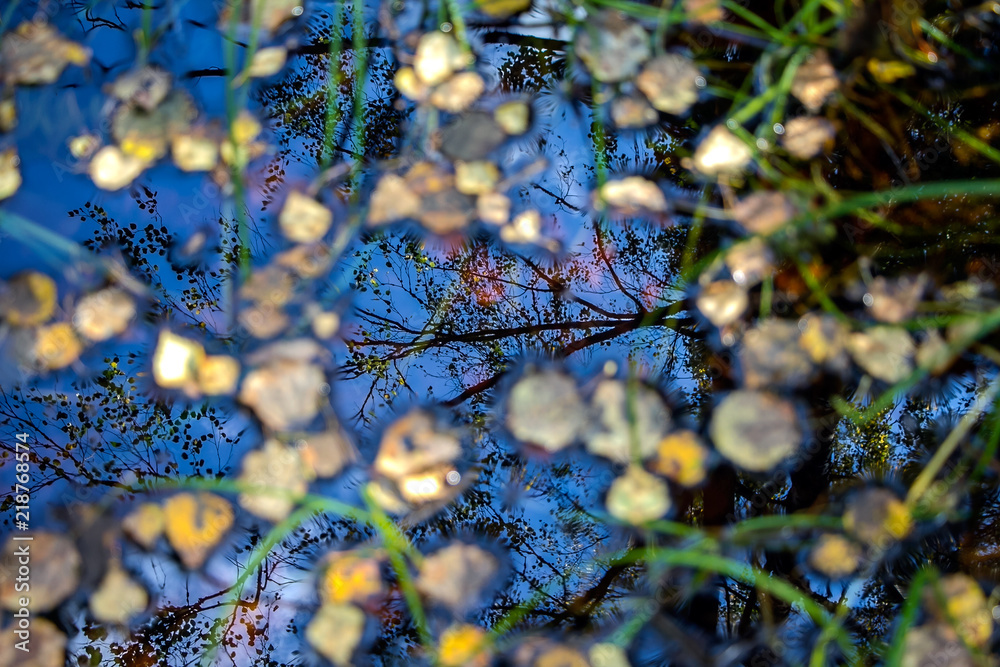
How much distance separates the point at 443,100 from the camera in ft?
1.58

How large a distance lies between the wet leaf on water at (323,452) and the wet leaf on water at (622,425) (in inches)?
8.1

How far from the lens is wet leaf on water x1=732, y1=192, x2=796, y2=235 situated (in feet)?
1.51

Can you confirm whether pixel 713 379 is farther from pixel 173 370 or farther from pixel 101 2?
pixel 101 2

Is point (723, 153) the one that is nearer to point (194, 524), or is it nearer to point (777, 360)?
point (777, 360)

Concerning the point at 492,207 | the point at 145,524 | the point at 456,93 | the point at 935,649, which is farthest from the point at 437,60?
the point at 935,649

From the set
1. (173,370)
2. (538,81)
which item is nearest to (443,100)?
(538,81)

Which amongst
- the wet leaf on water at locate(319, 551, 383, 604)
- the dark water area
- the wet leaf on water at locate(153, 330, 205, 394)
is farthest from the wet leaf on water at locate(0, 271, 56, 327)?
the wet leaf on water at locate(319, 551, 383, 604)

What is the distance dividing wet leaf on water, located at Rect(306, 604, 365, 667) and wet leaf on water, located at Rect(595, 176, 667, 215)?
1.47 feet

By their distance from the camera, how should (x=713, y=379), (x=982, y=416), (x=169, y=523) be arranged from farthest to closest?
1. (x=713, y=379)
2. (x=982, y=416)
3. (x=169, y=523)

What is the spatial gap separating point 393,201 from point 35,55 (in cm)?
36

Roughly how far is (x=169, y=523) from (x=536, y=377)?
0.33 meters

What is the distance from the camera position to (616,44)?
1.56 ft

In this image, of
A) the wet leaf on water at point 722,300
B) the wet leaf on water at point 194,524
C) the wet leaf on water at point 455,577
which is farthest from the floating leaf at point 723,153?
the wet leaf on water at point 194,524

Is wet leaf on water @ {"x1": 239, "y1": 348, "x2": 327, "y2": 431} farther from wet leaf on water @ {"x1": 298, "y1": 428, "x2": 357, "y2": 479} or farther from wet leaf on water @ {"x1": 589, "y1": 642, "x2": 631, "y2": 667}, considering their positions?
wet leaf on water @ {"x1": 589, "y1": 642, "x2": 631, "y2": 667}
